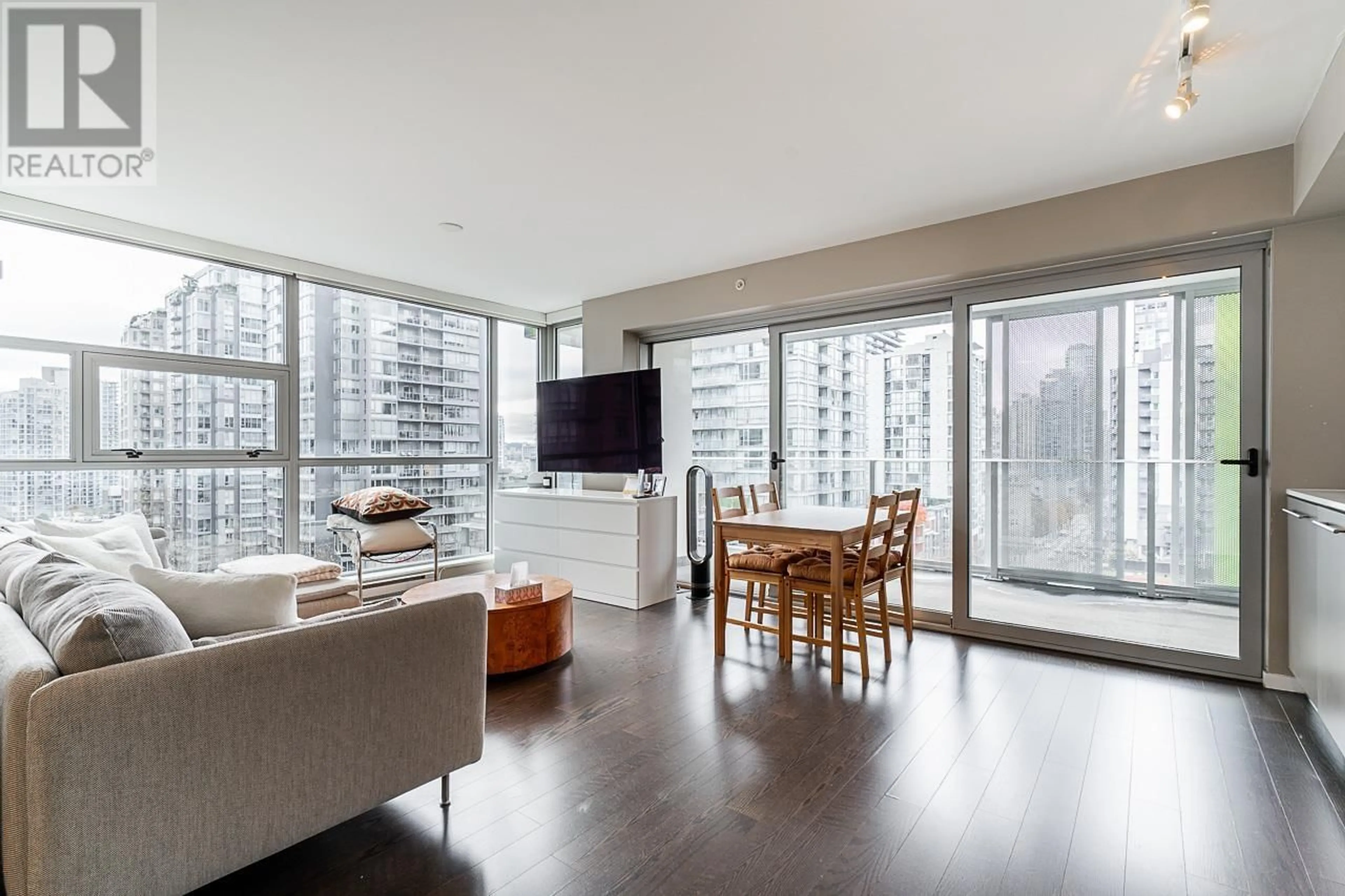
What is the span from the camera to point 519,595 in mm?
3230

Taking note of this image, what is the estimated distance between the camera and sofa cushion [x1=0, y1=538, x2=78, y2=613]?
1.72m

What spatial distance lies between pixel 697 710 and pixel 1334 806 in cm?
210

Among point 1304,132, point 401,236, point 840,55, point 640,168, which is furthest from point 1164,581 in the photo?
point 401,236

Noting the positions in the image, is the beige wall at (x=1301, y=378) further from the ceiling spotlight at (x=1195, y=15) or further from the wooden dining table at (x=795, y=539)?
the wooden dining table at (x=795, y=539)

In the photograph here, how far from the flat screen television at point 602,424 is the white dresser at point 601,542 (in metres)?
0.28

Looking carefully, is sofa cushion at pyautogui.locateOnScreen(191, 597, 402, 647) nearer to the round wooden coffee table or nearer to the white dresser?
the round wooden coffee table

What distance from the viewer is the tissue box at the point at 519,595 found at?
3211 mm

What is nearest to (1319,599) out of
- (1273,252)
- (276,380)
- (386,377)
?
(1273,252)

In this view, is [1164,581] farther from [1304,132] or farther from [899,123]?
[899,123]

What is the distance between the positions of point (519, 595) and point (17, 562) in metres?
1.85

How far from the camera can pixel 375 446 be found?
193 inches

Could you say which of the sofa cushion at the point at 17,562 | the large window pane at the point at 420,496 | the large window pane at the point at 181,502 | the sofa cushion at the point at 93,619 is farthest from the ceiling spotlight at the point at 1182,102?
the large window pane at the point at 181,502

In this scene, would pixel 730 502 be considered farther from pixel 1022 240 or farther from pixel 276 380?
pixel 276 380

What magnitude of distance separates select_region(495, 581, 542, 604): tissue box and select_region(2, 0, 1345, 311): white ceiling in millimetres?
2077
